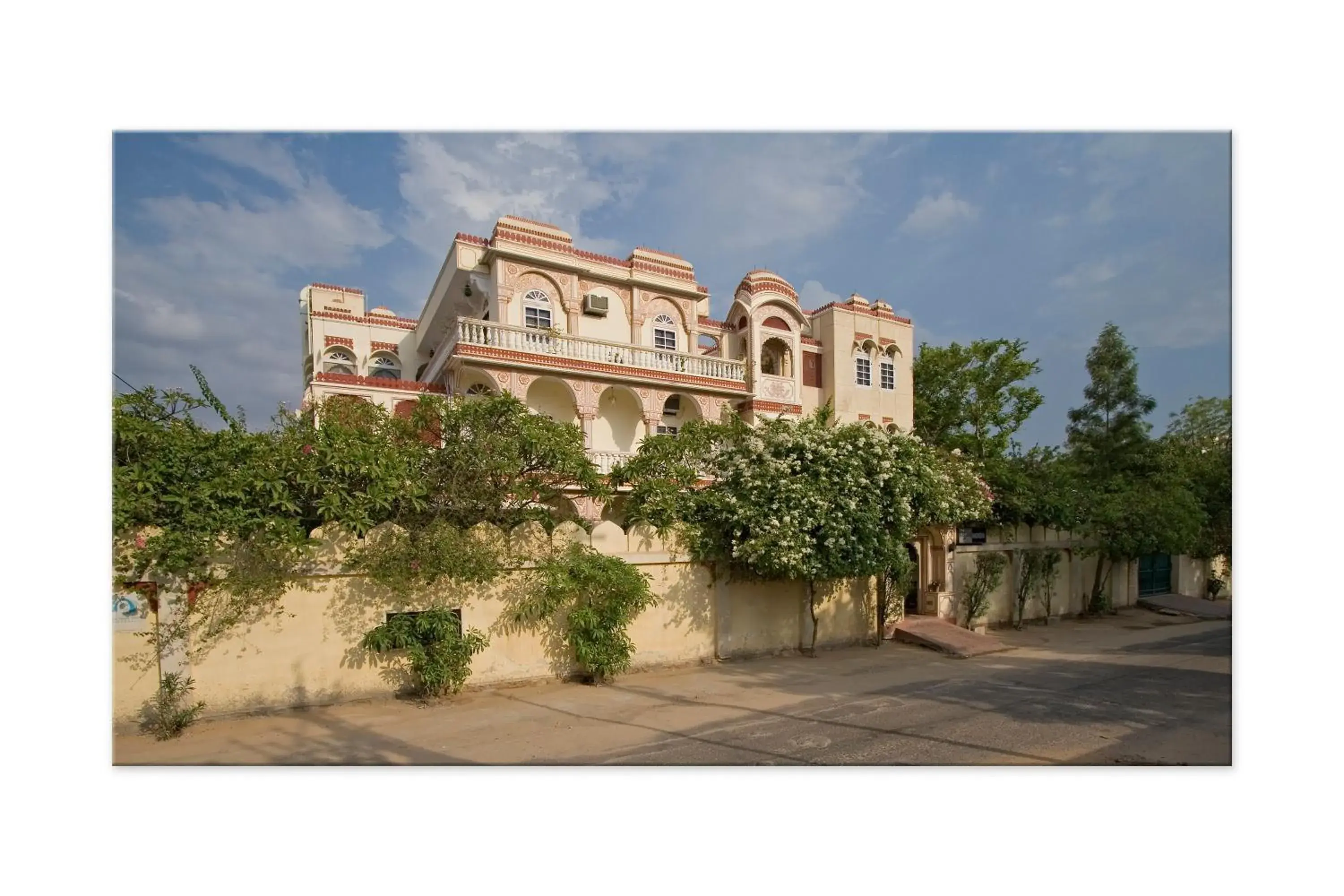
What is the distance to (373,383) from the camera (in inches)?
460

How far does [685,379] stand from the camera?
44.6 feet

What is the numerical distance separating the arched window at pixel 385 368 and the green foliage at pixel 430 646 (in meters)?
11.3

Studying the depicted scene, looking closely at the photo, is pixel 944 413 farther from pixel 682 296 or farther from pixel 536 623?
pixel 536 623

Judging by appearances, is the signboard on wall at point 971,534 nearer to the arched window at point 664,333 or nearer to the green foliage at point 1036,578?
the green foliage at point 1036,578

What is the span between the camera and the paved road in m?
4.95

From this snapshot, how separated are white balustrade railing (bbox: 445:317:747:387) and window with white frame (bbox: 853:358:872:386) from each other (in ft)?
12.8

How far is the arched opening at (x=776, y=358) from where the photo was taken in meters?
16.1

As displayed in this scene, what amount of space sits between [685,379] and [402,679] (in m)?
8.76

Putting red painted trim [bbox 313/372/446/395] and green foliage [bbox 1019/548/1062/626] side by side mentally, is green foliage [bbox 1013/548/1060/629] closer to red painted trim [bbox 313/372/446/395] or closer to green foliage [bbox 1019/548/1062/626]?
green foliage [bbox 1019/548/1062/626]

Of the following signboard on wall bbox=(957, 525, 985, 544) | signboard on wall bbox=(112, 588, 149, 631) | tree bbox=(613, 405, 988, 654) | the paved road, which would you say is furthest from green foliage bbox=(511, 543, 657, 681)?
signboard on wall bbox=(957, 525, 985, 544)

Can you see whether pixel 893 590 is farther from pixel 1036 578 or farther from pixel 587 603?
pixel 587 603

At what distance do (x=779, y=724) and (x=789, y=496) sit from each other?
3.12 metres

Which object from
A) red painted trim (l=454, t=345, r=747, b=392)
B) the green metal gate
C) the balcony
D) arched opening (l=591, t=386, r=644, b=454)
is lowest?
the green metal gate

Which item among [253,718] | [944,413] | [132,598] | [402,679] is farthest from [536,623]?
[944,413]
